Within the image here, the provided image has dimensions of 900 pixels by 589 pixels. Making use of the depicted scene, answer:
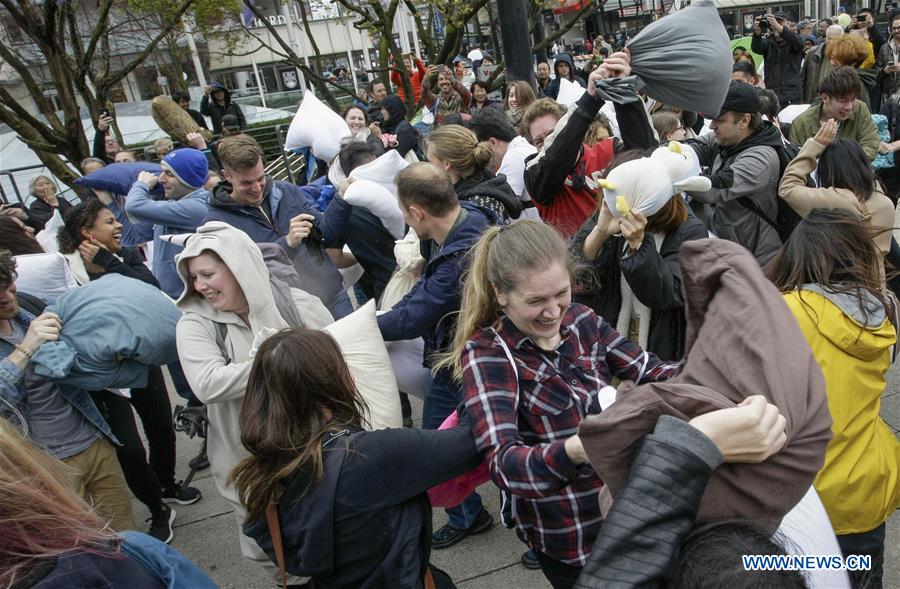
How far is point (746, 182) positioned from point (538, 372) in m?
2.33

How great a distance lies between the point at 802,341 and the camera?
4.10 ft

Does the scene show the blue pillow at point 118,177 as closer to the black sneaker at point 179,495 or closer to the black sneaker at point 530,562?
the black sneaker at point 179,495

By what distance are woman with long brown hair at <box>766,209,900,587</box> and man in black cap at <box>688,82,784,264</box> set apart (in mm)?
1514

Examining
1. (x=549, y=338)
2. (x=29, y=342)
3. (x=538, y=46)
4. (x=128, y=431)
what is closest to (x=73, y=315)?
(x=29, y=342)

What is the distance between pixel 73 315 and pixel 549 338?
2145 millimetres

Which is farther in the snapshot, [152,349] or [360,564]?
[152,349]

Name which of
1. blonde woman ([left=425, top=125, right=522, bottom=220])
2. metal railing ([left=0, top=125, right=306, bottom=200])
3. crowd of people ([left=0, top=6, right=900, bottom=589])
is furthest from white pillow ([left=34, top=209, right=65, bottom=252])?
blonde woman ([left=425, top=125, right=522, bottom=220])

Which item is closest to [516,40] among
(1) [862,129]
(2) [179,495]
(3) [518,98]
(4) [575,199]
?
(3) [518,98]

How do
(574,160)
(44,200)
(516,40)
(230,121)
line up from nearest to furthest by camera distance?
1. (574,160)
2. (516,40)
3. (44,200)
4. (230,121)

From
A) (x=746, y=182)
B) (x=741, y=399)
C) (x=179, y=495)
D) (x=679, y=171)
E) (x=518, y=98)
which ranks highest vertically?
(x=518, y=98)

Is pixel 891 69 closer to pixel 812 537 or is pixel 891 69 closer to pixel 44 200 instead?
pixel 812 537

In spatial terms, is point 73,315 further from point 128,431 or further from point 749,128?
point 749,128

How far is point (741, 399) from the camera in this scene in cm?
118

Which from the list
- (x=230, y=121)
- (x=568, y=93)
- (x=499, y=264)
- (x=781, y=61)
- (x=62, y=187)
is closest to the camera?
(x=499, y=264)
